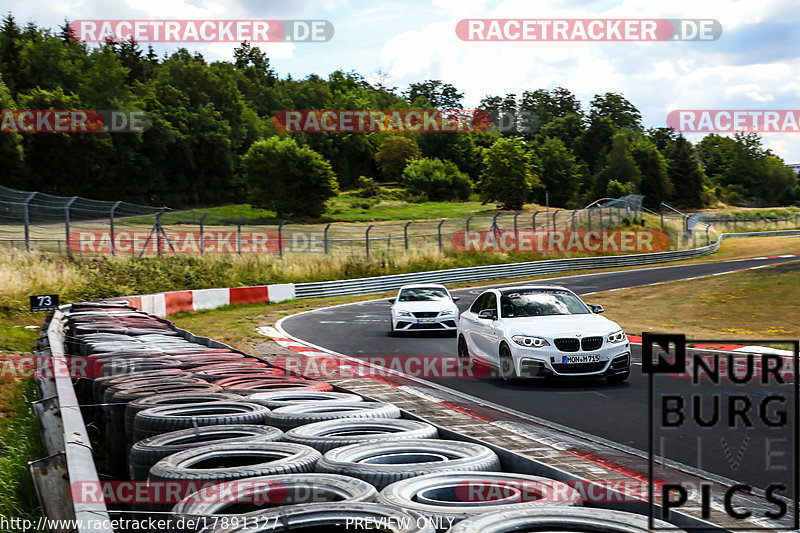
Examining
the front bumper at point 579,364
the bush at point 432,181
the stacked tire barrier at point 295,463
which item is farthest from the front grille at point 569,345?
the bush at point 432,181

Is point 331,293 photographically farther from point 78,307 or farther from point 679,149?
point 679,149

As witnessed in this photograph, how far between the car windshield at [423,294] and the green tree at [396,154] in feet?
353

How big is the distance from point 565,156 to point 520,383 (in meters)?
128

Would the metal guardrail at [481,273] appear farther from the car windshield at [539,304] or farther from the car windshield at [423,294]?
the car windshield at [539,304]

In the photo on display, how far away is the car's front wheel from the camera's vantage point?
11258 millimetres

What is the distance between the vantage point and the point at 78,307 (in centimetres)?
1709

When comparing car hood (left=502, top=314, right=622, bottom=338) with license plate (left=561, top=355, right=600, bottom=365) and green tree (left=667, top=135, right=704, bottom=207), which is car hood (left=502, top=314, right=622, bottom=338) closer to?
license plate (left=561, top=355, right=600, bottom=365)

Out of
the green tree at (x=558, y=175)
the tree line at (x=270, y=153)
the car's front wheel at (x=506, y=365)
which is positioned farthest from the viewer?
the green tree at (x=558, y=175)

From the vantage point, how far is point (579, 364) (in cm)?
1084

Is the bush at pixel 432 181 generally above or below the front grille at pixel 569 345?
above

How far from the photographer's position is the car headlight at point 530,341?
432 inches

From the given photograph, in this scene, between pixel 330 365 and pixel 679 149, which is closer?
pixel 330 365

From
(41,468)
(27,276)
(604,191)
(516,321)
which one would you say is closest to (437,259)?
(27,276)

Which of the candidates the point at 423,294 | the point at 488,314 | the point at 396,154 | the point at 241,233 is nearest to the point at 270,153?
the point at 396,154
